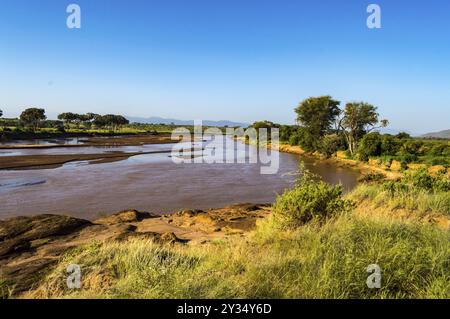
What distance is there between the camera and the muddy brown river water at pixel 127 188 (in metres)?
15.7

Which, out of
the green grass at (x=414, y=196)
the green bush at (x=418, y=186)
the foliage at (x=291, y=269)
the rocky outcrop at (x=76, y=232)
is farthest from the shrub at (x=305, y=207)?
the green bush at (x=418, y=186)

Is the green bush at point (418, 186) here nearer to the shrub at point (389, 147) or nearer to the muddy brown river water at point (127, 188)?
the muddy brown river water at point (127, 188)

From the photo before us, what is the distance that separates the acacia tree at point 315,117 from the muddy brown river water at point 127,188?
72.0 feet

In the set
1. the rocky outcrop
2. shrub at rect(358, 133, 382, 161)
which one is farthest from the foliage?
shrub at rect(358, 133, 382, 161)

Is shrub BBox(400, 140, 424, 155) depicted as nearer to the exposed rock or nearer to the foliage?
the exposed rock

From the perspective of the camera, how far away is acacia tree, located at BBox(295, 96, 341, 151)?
2026 inches

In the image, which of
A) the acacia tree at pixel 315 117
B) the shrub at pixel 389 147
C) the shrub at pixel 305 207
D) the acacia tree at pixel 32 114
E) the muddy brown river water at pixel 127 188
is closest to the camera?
the shrub at pixel 305 207

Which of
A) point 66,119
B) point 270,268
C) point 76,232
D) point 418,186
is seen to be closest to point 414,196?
point 418,186

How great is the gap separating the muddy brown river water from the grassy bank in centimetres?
578

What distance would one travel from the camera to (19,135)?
64438 millimetres

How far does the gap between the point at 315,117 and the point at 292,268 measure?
165 feet

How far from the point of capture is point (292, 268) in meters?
4.86
